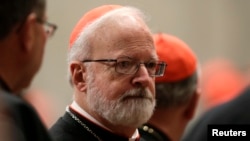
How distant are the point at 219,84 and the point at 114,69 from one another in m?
3.82

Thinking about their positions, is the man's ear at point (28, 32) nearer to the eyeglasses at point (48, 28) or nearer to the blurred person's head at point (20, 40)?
the blurred person's head at point (20, 40)

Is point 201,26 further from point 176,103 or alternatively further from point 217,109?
point 217,109

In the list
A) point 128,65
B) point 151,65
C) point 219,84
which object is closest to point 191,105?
point 151,65

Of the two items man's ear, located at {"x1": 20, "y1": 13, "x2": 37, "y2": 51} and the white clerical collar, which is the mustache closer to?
the white clerical collar

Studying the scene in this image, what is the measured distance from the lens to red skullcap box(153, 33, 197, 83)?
4777mm

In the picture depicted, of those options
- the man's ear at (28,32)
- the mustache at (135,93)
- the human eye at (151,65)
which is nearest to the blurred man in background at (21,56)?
the man's ear at (28,32)

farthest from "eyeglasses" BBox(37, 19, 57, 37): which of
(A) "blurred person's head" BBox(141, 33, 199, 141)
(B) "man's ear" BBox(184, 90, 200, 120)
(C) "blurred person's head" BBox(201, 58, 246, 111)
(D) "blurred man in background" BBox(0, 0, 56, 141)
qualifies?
(C) "blurred person's head" BBox(201, 58, 246, 111)

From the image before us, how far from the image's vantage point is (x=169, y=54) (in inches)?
193

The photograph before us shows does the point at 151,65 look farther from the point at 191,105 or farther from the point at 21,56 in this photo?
the point at 21,56

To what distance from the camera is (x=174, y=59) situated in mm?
4914

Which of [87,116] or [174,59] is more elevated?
[174,59]

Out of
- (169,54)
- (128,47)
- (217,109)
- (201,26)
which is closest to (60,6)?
(201,26)

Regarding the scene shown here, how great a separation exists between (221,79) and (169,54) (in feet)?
10.4

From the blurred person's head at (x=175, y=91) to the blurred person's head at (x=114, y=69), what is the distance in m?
0.45
